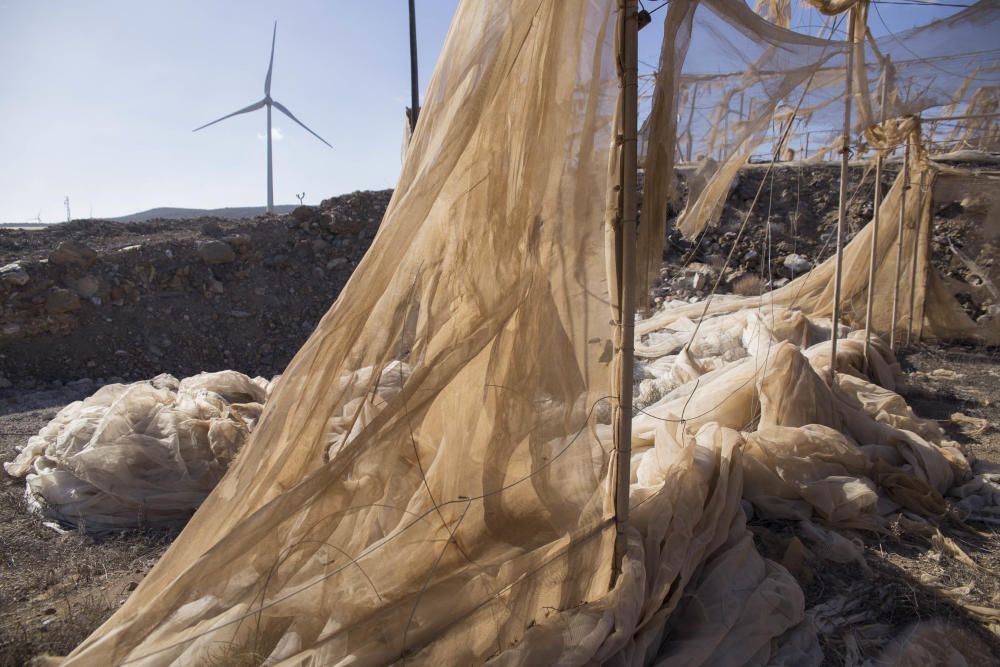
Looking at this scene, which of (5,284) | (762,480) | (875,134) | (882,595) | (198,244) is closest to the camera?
(882,595)

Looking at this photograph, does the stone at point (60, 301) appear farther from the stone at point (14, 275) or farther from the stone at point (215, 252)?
the stone at point (215, 252)

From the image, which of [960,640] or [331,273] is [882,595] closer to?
[960,640]

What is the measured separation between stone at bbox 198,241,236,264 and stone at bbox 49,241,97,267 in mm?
1210

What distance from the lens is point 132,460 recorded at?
291cm

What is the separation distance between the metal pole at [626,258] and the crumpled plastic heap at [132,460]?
2187mm

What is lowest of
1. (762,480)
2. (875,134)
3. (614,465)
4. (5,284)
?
(762,480)

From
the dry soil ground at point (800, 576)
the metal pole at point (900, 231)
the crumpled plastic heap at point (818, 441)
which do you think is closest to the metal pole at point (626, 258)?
the crumpled plastic heap at point (818, 441)

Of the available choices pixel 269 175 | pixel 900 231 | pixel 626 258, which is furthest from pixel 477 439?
pixel 269 175

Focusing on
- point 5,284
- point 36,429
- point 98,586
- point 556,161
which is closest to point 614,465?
point 556,161

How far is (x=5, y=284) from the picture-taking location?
6.58 m

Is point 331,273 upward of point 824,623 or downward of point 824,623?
upward

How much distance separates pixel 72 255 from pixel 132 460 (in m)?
5.58

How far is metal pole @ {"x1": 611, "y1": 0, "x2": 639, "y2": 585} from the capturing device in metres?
1.57

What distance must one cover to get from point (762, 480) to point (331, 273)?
24.3ft
